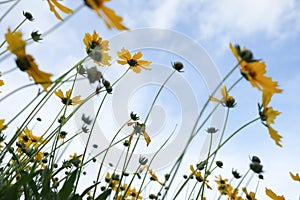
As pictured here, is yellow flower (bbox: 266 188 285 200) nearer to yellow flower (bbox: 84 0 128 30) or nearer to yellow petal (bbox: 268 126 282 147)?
yellow petal (bbox: 268 126 282 147)

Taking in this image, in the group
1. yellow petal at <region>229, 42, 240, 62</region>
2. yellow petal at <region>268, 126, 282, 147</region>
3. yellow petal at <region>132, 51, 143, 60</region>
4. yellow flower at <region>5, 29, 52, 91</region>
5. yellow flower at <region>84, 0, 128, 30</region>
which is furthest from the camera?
yellow petal at <region>132, 51, 143, 60</region>

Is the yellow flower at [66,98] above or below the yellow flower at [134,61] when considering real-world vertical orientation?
below

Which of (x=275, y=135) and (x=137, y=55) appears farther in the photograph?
(x=137, y=55)

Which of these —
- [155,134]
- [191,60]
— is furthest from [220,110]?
[155,134]

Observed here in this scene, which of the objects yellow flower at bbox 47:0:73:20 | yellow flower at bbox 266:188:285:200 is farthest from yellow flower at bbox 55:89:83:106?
yellow flower at bbox 266:188:285:200

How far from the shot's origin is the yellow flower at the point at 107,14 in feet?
1.88

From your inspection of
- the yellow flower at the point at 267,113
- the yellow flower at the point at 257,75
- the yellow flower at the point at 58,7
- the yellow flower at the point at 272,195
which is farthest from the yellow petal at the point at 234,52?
the yellow flower at the point at 272,195

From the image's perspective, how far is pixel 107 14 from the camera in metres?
0.61

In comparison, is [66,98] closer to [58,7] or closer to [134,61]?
[134,61]

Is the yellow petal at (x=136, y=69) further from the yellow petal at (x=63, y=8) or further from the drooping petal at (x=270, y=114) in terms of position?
the yellow petal at (x=63, y=8)

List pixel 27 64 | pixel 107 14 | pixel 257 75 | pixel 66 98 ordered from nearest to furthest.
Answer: pixel 107 14 < pixel 27 64 < pixel 257 75 < pixel 66 98

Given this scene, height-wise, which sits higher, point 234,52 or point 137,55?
point 137,55

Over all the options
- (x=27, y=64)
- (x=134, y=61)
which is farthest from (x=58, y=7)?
(x=134, y=61)

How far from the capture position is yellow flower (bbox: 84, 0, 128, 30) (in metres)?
0.57
